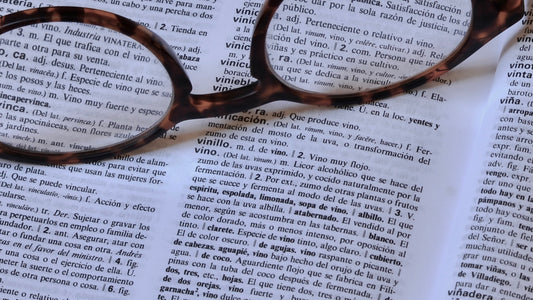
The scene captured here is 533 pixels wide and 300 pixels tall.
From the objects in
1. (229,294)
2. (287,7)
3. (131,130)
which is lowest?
(229,294)

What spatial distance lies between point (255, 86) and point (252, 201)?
10 cm

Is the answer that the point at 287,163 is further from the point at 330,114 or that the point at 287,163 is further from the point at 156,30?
the point at 156,30

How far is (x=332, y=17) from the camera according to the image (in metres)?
0.73

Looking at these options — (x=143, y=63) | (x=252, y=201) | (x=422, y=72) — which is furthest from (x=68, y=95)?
(x=422, y=72)

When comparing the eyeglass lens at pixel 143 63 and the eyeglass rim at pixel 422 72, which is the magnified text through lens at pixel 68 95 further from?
the eyeglass rim at pixel 422 72

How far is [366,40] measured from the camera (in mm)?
722

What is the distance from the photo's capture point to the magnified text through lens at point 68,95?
27.7 inches

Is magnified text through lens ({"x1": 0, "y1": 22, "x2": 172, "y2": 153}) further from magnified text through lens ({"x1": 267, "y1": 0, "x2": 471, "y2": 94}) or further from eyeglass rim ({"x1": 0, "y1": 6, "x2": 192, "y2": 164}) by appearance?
magnified text through lens ({"x1": 267, "y1": 0, "x2": 471, "y2": 94})

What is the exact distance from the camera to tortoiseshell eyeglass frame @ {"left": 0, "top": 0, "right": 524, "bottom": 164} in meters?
0.66

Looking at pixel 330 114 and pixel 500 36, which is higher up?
pixel 500 36

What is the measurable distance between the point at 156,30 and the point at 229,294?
249mm

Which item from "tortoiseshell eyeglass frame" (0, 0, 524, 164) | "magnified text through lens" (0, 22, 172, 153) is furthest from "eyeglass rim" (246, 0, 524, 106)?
"magnified text through lens" (0, 22, 172, 153)

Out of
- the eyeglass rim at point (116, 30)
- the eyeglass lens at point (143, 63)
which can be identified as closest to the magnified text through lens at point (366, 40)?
the eyeglass lens at point (143, 63)

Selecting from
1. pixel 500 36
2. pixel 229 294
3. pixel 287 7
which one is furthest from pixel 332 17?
pixel 229 294
